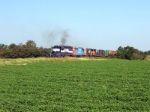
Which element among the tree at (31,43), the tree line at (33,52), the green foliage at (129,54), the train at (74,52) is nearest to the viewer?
the train at (74,52)

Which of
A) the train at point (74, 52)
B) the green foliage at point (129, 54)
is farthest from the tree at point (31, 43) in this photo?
the green foliage at point (129, 54)

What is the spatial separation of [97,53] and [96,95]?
61.2m

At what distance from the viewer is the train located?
177 feet

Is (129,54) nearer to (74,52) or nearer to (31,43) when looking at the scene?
(74,52)

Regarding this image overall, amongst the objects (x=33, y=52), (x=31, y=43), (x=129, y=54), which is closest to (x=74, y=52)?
(x=33, y=52)

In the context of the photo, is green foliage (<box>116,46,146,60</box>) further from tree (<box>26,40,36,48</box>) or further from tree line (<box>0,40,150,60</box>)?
tree (<box>26,40,36,48</box>)

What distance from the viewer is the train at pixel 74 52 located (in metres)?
53.9

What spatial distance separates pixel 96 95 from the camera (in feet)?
35.7

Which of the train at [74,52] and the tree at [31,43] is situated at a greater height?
the tree at [31,43]

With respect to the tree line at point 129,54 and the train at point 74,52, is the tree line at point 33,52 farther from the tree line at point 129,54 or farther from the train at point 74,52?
the train at point 74,52

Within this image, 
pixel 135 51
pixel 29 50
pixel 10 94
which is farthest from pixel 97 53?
pixel 10 94

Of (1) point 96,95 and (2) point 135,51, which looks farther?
(2) point 135,51

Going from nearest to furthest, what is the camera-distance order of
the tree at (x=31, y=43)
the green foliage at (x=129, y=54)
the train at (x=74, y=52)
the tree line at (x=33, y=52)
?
the train at (x=74, y=52) < the tree line at (x=33, y=52) < the green foliage at (x=129, y=54) < the tree at (x=31, y=43)

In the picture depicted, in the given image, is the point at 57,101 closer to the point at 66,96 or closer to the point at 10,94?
the point at 66,96
